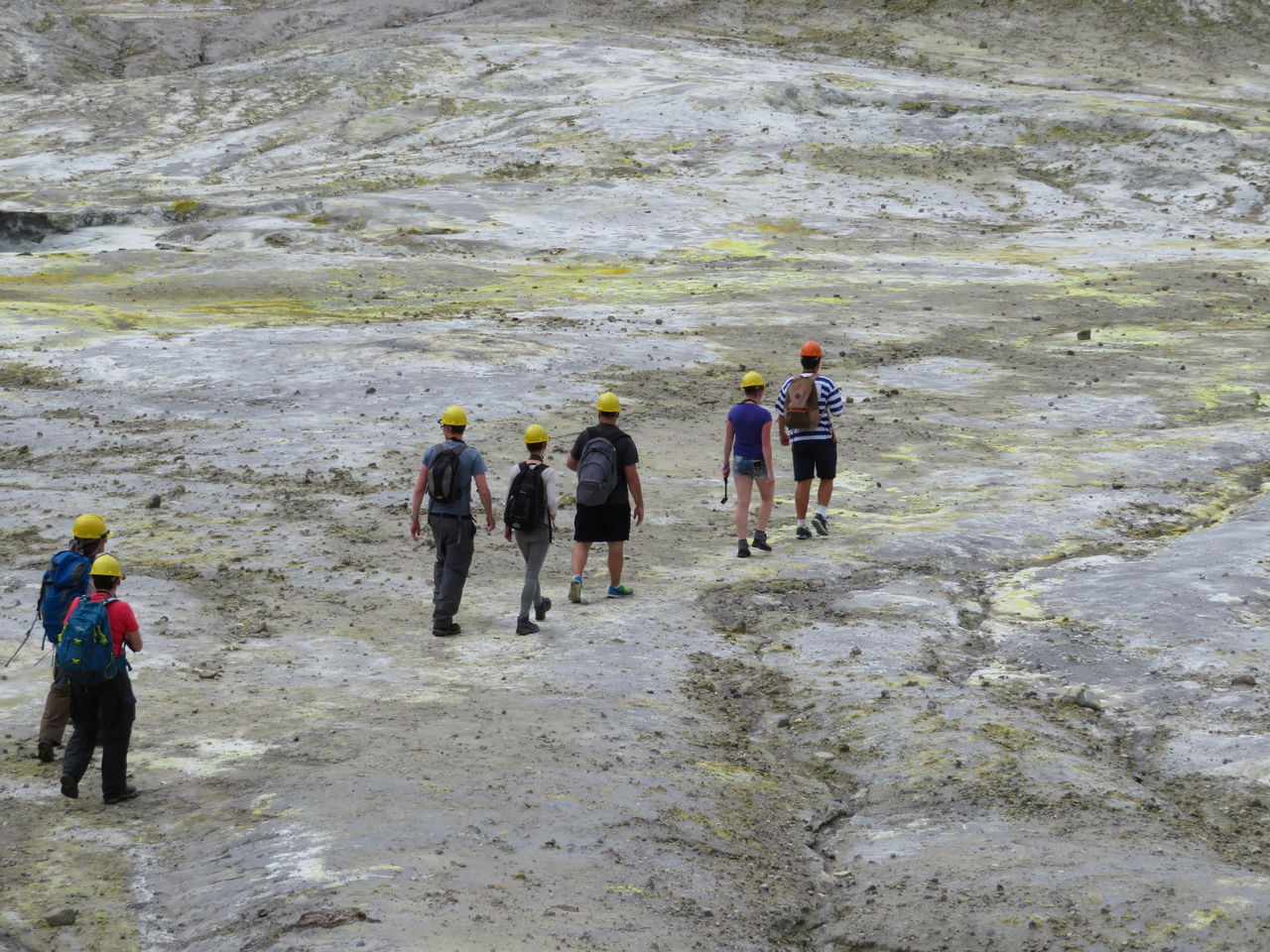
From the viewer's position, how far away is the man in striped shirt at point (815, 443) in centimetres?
1384

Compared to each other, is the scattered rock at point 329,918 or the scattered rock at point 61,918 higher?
the scattered rock at point 329,918

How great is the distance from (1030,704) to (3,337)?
21.0 metres

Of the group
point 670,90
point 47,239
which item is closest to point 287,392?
point 47,239

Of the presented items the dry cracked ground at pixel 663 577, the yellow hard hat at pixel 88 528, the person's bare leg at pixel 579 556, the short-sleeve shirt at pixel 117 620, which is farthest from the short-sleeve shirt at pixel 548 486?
the short-sleeve shirt at pixel 117 620

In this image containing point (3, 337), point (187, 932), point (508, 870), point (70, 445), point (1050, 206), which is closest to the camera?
point (187, 932)

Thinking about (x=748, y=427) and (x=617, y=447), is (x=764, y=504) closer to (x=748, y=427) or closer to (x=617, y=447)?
(x=748, y=427)

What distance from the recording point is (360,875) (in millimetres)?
6559

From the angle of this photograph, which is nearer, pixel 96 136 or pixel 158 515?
pixel 158 515

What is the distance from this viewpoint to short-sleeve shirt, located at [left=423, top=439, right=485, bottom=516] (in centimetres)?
1088

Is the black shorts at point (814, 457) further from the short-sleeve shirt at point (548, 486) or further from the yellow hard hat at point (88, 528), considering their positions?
the yellow hard hat at point (88, 528)

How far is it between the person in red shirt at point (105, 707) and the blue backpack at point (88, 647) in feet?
0.12

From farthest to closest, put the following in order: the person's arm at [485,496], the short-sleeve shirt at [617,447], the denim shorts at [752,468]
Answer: the denim shorts at [752,468]
the short-sleeve shirt at [617,447]
the person's arm at [485,496]

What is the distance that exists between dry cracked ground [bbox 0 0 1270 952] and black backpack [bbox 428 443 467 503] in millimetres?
1136

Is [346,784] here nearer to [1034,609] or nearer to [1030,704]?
[1030,704]
